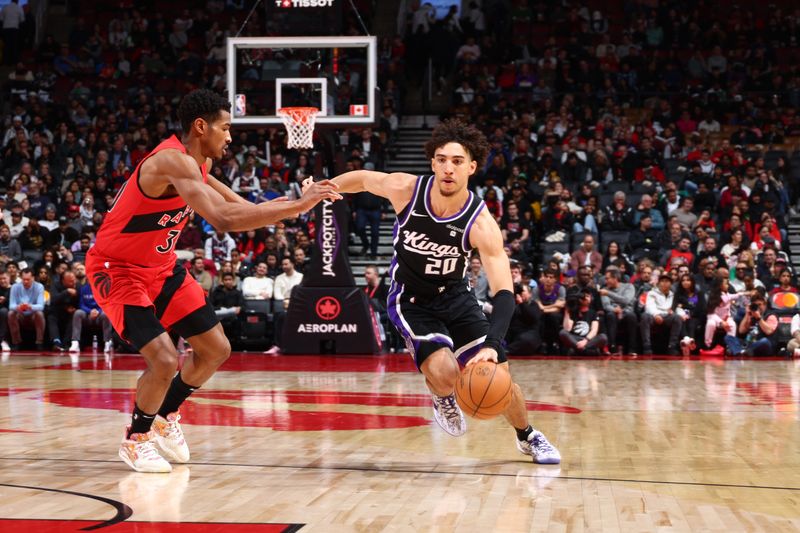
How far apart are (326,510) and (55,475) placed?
1.51 metres

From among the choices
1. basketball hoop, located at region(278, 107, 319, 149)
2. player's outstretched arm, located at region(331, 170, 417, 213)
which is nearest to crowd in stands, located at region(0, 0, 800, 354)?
basketball hoop, located at region(278, 107, 319, 149)

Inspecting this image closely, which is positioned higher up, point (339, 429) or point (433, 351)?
point (433, 351)

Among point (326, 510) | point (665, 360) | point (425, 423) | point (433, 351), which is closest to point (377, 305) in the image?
point (665, 360)

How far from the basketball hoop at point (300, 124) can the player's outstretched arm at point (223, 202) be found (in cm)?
735

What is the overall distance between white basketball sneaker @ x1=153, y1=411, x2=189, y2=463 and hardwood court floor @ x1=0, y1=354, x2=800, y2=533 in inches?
3.8

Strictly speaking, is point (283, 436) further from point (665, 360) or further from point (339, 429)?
point (665, 360)

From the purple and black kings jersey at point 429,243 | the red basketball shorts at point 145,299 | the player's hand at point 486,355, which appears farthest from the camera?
the purple and black kings jersey at point 429,243

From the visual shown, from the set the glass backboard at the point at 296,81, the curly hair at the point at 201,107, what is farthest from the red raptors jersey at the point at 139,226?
the glass backboard at the point at 296,81

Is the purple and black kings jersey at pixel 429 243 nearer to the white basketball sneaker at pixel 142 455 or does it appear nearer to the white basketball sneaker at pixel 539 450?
the white basketball sneaker at pixel 539 450

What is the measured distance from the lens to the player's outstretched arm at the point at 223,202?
15.2 feet

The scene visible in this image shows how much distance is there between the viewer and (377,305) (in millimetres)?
14148

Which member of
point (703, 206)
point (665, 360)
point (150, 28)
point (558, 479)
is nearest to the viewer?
point (558, 479)

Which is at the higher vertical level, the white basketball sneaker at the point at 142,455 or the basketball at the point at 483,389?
the basketball at the point at 483,389

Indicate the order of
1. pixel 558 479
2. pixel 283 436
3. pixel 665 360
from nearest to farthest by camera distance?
1. pixel 558 479
2. pixel 283 436
3. pixel 665 360
